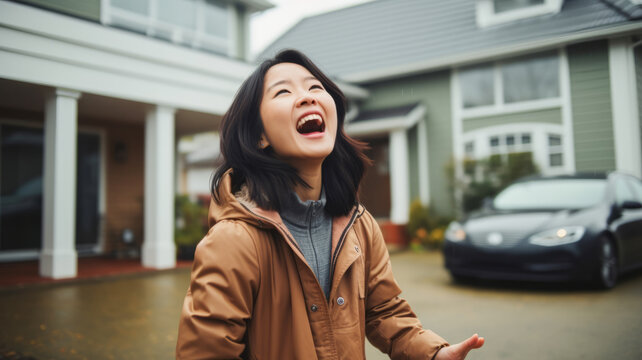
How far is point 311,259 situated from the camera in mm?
1475

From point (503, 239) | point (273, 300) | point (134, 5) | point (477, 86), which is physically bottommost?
point (503, 239)

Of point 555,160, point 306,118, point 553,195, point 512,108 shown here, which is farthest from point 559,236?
point 512,108

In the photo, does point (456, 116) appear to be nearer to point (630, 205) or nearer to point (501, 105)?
point (501, 105)

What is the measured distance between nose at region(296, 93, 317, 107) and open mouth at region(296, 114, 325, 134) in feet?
0.14

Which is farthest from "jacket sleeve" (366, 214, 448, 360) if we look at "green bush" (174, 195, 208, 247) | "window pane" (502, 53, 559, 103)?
"window pane" (502, 53, 559, 103)

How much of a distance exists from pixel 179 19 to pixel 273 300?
9125 millimetres

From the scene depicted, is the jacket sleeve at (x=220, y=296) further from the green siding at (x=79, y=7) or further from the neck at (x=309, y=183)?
the green siding at (x=79, y=7)

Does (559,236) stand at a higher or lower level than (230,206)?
lower

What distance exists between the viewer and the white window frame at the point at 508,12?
9.40m

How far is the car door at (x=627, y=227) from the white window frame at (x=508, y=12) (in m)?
5.17

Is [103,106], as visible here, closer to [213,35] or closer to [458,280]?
[213,35]

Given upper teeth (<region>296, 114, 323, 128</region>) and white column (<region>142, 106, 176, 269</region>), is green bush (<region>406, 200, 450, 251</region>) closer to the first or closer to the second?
white column (<region>142, 106, 176, 269</region>)

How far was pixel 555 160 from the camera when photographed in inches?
372

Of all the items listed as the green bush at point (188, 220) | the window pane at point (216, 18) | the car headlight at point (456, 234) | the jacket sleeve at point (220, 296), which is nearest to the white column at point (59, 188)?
the green bush at point (188, 220)
